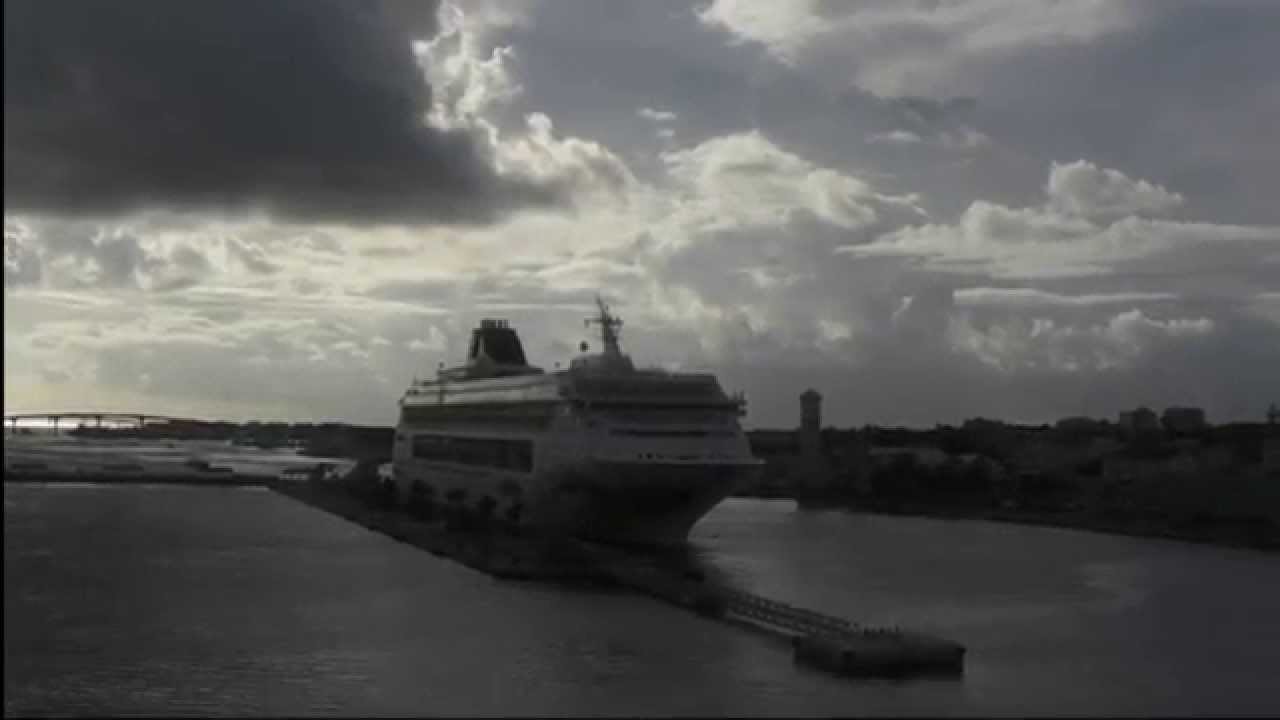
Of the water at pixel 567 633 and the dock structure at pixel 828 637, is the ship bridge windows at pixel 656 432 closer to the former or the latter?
the water at pixel 567 633

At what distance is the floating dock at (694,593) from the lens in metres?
26.2

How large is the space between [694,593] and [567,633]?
195 inches

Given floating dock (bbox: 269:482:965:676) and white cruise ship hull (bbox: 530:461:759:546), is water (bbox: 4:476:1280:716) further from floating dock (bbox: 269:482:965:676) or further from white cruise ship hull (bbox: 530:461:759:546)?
white cruise ship hull (bbox: 530:461:759:546)

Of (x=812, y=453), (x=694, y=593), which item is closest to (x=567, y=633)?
(x=694, y=593)

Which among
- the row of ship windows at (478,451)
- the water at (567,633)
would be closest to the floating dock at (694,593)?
the water at (567,633)

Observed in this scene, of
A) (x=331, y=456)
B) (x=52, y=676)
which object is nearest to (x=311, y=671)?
(x=52, y=676)

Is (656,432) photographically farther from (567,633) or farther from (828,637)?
(828,637)

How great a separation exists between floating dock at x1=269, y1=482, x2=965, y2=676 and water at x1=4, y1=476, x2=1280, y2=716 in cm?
58

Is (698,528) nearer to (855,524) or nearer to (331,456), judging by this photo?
(855,524)

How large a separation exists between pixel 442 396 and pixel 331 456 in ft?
411

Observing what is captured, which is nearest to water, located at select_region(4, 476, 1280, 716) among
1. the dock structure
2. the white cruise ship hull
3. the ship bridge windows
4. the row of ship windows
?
the dock structure

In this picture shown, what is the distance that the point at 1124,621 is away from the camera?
34.9 meters

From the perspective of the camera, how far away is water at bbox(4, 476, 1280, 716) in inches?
923

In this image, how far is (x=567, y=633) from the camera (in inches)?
1204
